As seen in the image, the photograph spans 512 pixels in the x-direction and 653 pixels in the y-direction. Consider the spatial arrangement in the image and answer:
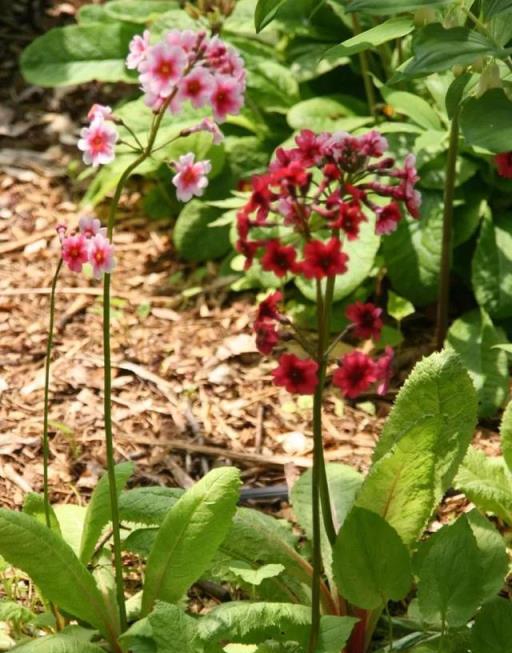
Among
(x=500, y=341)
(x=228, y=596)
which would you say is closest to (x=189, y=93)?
(x=228, y=596)

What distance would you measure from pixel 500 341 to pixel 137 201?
1.65 m

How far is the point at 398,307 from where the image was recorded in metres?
3.44

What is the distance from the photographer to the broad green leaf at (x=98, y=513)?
8.08 feet

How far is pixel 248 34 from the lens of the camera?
411 centimetres

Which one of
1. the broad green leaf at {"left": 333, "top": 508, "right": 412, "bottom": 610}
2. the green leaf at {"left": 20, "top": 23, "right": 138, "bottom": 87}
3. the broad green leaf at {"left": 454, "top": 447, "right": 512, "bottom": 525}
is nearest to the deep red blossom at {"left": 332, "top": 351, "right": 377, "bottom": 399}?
the broad green leaf at {"left": 333, "top": 508, "right": 412, "bottom": 610}

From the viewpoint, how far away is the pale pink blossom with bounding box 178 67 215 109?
6.26ft

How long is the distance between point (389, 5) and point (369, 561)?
3.39 ft

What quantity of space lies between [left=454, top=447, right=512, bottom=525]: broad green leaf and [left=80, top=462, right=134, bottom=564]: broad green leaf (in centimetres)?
79

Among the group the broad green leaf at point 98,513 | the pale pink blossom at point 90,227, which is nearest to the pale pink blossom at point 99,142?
the pale pink blossom at point 90,227

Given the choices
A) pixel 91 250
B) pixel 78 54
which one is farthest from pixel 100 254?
pixel 78 54

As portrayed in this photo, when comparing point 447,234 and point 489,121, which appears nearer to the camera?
point 489,121

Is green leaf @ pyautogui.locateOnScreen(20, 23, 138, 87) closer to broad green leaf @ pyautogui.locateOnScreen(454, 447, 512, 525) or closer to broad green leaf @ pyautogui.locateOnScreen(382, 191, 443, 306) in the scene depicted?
broad green leaf @ pyautogui.locateOnScreen(382, 191, 443, 306)

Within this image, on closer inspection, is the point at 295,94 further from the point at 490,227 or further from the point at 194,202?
the point at 490,227

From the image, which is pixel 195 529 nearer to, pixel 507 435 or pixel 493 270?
pixel 507 435
